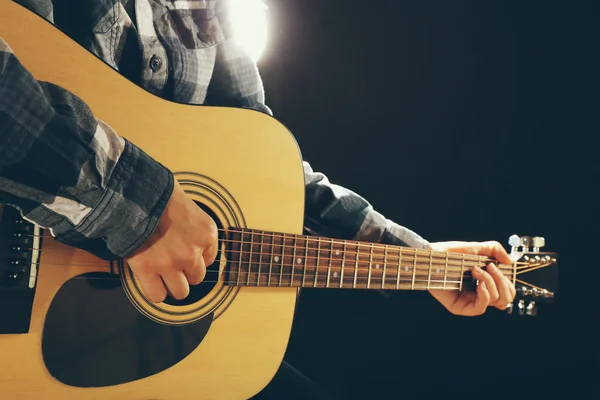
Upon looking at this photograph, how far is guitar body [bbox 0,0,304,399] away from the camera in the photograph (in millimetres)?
665

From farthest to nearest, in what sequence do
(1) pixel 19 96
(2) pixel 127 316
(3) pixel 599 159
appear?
(3) pixel 599 159 → (2) pixel 127 316 → (1) pixel 19 96

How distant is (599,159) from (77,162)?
1532mm

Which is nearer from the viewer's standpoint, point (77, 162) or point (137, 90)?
point (77, 162)

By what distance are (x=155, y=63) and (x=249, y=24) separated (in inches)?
17.8

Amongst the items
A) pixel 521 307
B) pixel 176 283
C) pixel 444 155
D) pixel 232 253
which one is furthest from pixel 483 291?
pixel 176 283

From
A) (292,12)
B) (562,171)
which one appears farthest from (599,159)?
(292,12)

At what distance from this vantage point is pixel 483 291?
1198mm

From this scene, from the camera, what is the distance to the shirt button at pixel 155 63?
3.00 feet

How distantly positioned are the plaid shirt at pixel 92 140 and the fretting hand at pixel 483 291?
2.60 ft

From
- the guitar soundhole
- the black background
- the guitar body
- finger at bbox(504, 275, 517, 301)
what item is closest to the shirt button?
the guitar body

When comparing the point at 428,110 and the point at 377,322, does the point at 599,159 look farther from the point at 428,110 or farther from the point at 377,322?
the point at 377,322

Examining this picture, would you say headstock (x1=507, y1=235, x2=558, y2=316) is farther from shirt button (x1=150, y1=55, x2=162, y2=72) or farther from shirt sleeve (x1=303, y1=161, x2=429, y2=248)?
shirt button (x1=150, y1=55, x2=162, y2=72)

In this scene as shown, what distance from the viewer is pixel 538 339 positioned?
155cm

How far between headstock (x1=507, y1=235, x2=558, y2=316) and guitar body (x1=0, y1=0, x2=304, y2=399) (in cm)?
68
